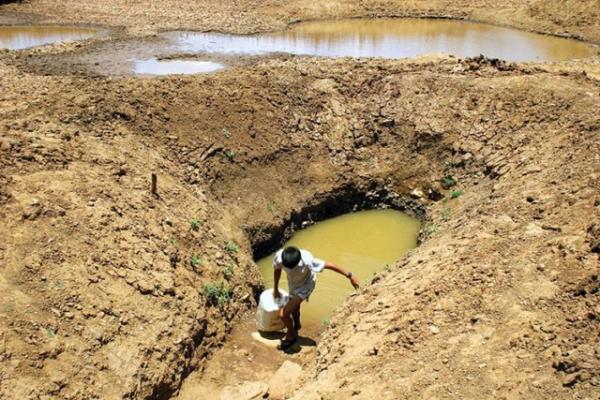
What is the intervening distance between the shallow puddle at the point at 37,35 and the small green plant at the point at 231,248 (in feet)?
43.3

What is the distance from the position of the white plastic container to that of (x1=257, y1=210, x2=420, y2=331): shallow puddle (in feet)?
2.14

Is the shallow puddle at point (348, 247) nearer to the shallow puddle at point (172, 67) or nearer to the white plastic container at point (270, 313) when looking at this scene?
the white plastic container at point (270, 313)

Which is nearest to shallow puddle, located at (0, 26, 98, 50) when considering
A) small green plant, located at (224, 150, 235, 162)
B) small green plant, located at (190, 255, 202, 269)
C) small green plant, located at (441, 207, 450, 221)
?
small green plant, located at (224, 150, 235, 162)

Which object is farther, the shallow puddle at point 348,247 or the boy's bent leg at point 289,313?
the shallow puddle at point 348,247

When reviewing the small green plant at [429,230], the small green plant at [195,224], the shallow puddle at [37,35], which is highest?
the shallow puddle at [37,35]

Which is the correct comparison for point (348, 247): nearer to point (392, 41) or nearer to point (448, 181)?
point (448, 181)

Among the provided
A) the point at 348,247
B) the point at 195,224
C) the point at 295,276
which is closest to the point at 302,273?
the point at 295,276

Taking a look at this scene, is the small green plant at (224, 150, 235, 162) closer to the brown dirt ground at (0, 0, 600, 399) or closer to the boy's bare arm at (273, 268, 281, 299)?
the brown dirt ground at (0, 0, 600, 399)

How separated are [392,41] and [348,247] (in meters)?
12.7

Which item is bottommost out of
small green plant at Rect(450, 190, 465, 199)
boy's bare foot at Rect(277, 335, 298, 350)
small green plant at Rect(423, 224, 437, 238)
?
boy's bare foot at Rect(277, 335, 298, 350)

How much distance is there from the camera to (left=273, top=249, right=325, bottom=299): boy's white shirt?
6.81 metres

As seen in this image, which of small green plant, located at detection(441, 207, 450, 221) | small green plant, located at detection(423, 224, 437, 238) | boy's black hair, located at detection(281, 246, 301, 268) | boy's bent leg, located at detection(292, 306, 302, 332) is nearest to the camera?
boy's black hair, located at detection(281, 246, 301, 268)

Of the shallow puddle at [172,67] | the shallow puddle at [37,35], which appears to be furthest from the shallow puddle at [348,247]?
the shallow puddle at [37,35]

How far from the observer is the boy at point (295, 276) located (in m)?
6.64
